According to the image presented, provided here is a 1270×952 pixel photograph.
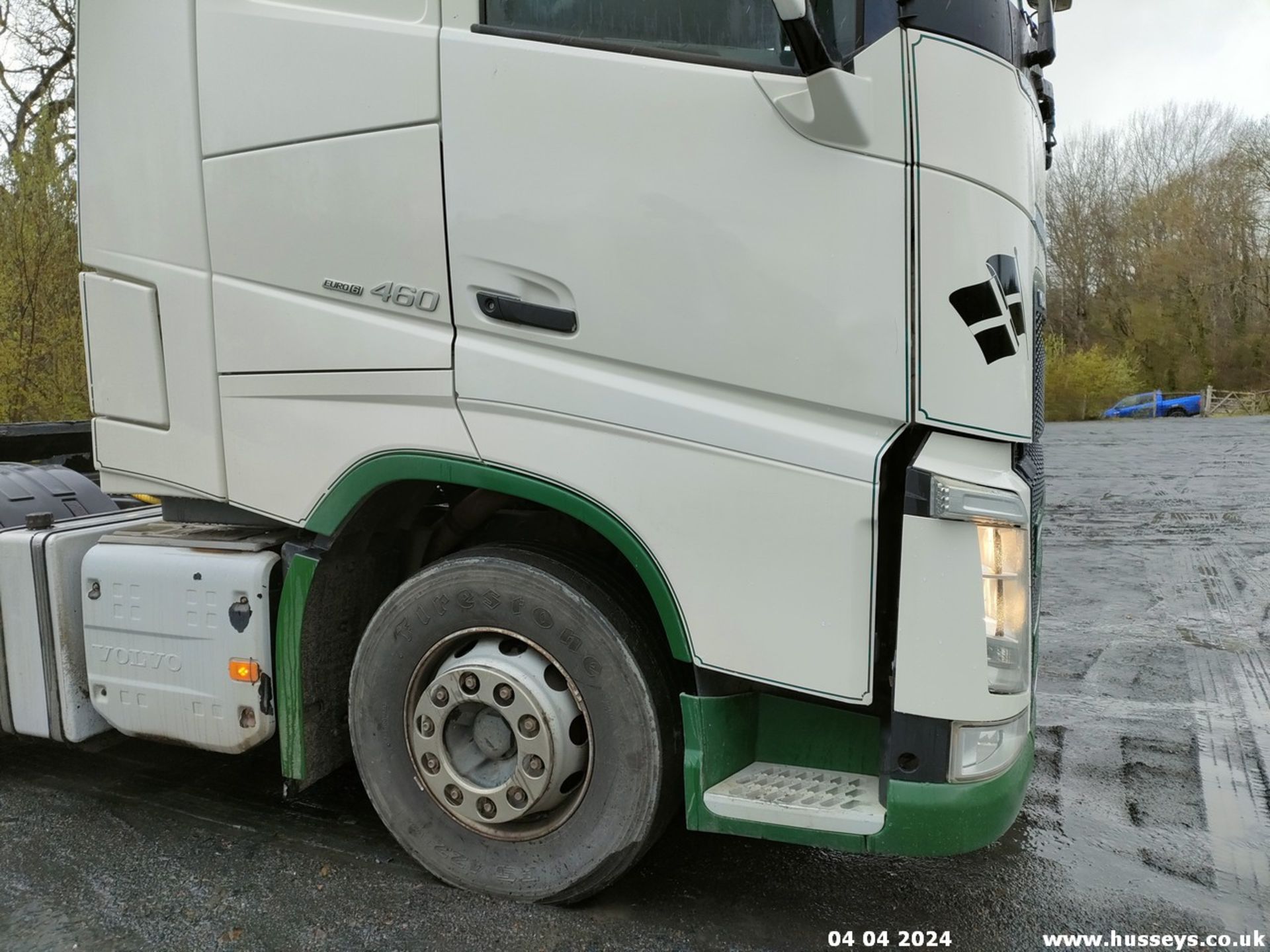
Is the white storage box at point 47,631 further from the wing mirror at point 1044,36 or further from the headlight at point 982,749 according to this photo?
the wing mirror at point 1044,36

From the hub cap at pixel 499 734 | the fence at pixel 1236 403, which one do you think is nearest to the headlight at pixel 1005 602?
the hub cap at pixel 499 734

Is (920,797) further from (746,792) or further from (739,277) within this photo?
(739,277)

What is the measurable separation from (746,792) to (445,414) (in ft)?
4.41

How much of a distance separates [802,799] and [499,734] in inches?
34.8

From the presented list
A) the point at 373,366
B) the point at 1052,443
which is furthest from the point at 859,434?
the point at 1052,443

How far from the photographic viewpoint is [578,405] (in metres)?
2.59

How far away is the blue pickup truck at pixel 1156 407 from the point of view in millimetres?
39344

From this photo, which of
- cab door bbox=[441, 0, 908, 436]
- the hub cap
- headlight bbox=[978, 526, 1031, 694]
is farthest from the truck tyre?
headlight bbox=[978, 526, 1031, 694]

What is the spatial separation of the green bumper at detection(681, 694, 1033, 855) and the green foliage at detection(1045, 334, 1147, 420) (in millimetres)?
37128

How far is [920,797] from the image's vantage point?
244cm

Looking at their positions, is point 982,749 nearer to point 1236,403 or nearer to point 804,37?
point 804,37

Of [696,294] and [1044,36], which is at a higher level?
[1044,36]

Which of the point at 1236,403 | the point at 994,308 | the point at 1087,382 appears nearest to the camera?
the point at 994,308

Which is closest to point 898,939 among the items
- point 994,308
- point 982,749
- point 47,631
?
point 982,749
